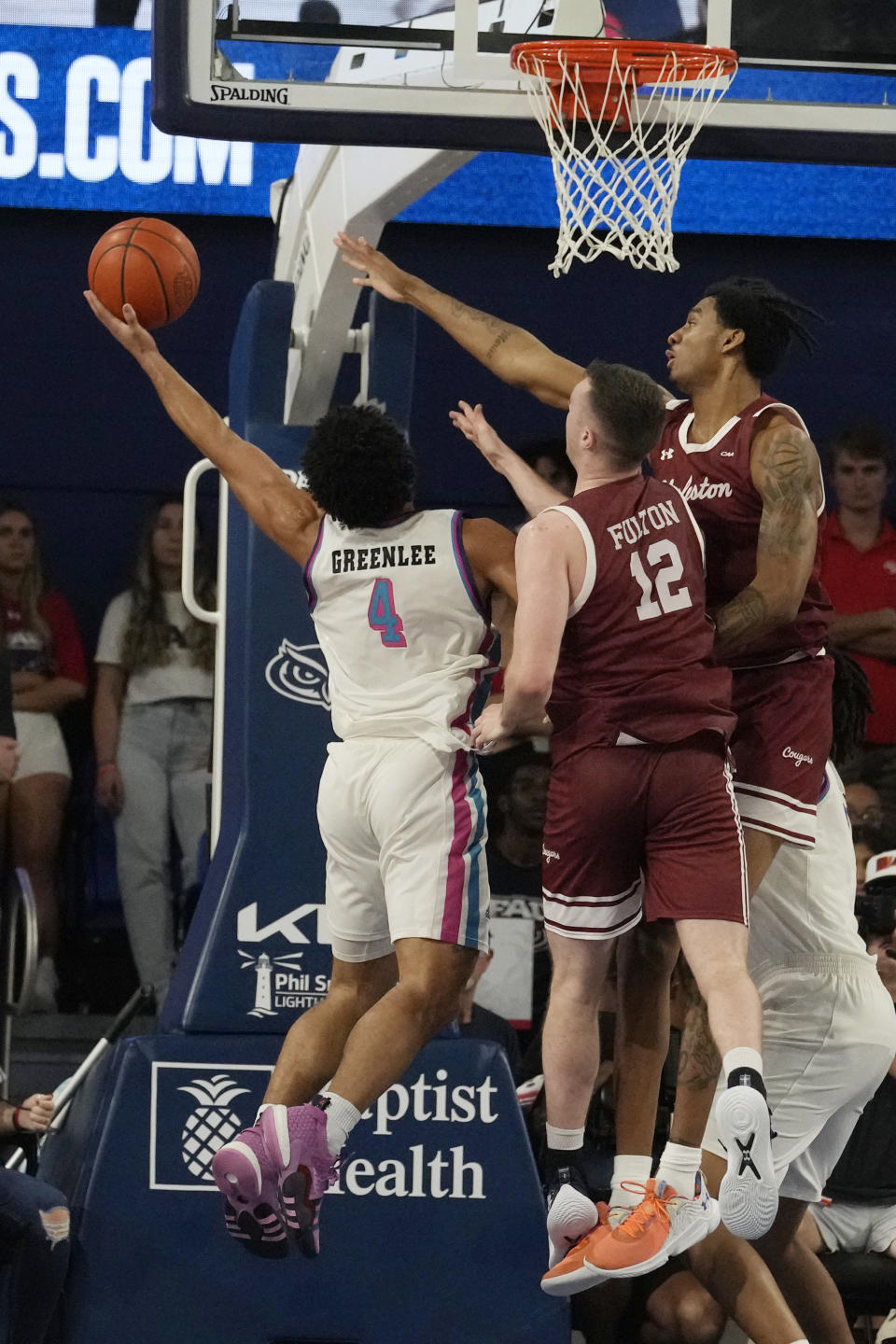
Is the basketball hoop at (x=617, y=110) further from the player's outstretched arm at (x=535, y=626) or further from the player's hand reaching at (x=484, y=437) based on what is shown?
the player's outstretched arm at (x=535, y=626)

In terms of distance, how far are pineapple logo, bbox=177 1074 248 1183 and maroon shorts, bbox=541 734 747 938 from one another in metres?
2.04

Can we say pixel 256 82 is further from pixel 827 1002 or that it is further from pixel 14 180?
pixel 14 180

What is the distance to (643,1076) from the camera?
17.2 ft

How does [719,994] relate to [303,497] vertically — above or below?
below

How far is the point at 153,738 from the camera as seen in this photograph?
933cm

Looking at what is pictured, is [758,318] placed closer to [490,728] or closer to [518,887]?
[490,728]

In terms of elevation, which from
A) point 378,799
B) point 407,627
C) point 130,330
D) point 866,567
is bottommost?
point 378,799

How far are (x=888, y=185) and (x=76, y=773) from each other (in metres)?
5.47

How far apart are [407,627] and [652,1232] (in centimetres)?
179

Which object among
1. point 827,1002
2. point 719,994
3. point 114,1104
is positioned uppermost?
point 719,994

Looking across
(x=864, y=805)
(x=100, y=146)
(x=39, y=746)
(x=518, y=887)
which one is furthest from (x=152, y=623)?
(x=864, y=805)

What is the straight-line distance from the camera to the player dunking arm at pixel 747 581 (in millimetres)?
5141

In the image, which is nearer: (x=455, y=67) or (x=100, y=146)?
(x=455, y=67)

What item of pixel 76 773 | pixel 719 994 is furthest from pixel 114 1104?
pixel 76 773
